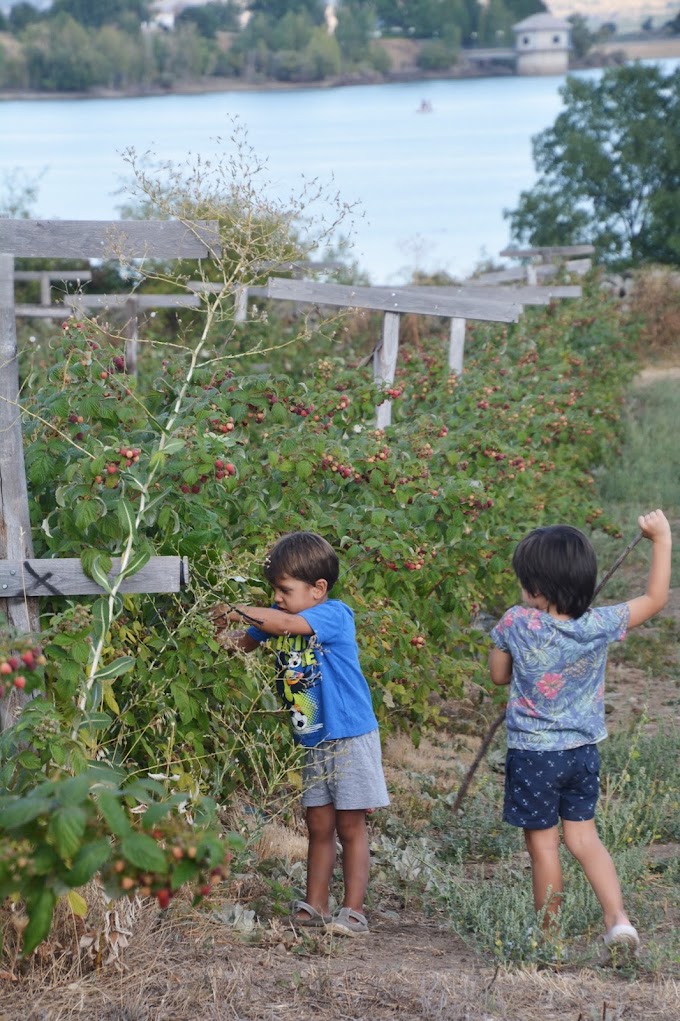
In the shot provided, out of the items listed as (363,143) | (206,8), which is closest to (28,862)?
(206,8)

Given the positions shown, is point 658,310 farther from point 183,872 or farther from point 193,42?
point 183,872

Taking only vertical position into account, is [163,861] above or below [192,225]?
below

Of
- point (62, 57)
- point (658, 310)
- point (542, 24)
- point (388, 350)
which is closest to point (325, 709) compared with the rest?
point (388, 350)

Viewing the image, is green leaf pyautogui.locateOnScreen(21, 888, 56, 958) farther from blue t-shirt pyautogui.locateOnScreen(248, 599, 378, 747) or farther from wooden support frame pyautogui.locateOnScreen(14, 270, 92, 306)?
wooden support frame pyautogui.locateOnScreen(14, 270, 92, 306)

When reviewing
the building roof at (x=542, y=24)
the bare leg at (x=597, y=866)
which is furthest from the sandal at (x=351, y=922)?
the building roof at (x=542, y=24)

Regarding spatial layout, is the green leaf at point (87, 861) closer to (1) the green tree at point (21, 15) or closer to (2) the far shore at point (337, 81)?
(2) the far shore at point (337, 81)

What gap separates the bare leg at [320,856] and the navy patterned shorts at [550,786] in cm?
50

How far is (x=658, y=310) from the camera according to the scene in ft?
75.0

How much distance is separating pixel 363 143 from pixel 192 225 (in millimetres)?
71991

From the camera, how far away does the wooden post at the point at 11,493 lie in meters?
3.15

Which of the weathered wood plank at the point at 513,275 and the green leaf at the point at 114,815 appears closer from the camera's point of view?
the green leaf at the point at 114,815

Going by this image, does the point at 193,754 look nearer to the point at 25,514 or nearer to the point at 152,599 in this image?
the point at 152,599

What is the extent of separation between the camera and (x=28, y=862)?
2.09 m

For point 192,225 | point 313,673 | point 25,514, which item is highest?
point 192,225
